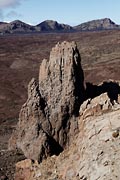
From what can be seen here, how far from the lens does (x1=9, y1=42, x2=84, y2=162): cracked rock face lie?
1232 inches

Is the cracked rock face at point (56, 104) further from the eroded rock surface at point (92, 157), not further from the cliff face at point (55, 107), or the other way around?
the eroded rock surface at point (92, 157)

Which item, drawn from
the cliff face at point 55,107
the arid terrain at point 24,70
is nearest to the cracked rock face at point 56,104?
the cliff face at point 55,107

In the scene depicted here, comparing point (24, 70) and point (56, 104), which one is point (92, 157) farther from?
point (24, 70)

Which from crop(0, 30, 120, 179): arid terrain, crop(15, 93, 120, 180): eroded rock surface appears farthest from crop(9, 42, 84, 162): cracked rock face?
crop(15, 93, 120, 180): eroded rock surface

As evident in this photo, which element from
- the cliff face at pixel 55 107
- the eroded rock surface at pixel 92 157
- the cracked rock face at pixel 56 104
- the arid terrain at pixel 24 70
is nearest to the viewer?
the eroded rock surface at pixel 92 157

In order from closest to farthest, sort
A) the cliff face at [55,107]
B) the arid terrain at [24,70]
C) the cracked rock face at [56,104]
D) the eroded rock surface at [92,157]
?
the eroded rock surface at [92,157]
the cliff face at [55,107]
the cracked rock face at [56,104]
the arid terrain at [24,70]

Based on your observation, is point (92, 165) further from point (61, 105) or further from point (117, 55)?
point (117, 55)

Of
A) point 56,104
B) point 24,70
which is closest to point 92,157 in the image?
point 56,104

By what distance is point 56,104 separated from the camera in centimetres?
3170

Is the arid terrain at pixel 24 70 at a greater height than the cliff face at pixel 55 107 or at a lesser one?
lesser

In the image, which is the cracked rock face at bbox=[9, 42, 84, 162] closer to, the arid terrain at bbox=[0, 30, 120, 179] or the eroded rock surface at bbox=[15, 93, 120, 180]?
the arid terrain at bbox=[0, 30, 120, 179]

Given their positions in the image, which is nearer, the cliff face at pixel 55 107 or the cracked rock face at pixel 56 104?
the cliff face at pixel 55 107

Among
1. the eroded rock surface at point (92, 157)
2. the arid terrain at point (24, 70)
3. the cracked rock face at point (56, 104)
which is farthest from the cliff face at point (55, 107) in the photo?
the eroded rock surface at point (92, 157)

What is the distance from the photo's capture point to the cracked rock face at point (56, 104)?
31281mm
